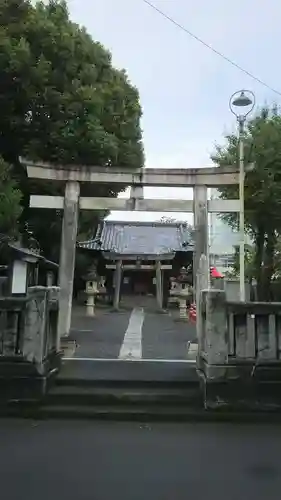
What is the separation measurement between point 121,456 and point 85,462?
1.43ft

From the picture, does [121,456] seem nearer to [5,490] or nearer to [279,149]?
[5,490]

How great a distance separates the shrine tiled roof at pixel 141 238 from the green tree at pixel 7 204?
17.3 meters

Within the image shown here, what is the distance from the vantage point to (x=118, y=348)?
40.6ft

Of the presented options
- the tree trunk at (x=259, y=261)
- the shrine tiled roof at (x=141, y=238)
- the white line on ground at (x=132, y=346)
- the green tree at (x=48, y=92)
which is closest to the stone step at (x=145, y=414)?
the white line on ground at (x=132, y=346)

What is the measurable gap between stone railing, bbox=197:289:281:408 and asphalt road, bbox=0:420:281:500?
655 millimetres

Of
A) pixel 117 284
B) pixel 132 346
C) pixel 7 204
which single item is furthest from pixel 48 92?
pixel 117 284

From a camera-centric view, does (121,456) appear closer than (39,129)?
Yes

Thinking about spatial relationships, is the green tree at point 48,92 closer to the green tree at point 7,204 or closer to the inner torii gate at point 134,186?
the green tree at point 7,204

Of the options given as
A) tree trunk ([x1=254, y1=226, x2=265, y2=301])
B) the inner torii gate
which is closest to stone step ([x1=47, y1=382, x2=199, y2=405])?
the inner torii gate

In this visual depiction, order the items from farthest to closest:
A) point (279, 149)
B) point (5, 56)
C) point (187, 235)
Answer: point (187, 235) → point (279, 149) → point (5, 56)

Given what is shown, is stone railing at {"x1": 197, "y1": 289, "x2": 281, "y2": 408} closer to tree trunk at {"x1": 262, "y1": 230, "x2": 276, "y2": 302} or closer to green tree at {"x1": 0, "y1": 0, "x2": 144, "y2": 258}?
green tree at {"x1": 0, "y1": 0, "x2": 144, "y2": 258}

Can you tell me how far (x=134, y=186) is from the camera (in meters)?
13.0

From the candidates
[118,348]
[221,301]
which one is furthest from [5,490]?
[118,348]

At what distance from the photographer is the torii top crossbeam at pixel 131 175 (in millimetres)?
12508
